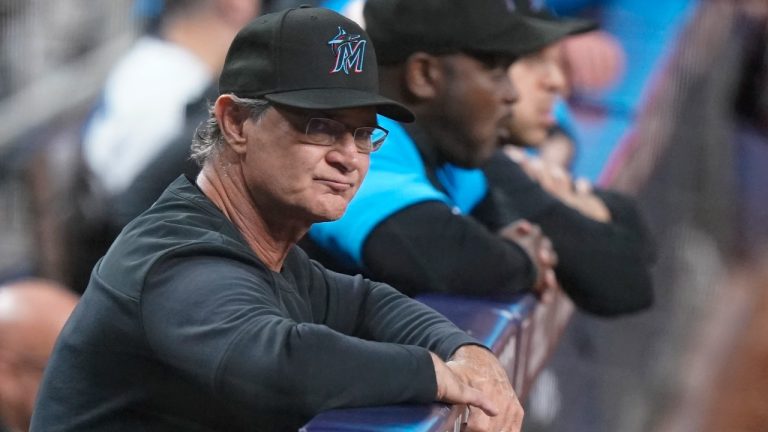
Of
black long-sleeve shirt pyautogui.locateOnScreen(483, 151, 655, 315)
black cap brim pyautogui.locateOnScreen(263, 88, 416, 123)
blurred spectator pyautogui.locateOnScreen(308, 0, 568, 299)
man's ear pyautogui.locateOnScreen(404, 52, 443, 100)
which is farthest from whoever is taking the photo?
black long-sleeve shirt pyautogui.locateOnScreen(483, 151, 655, 315)

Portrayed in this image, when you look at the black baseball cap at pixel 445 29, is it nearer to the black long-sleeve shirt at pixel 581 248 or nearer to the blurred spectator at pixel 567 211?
the blurred spectator at pixel 567 211

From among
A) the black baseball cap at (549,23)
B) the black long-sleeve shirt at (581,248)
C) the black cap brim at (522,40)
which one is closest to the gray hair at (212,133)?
the black cap brim at (522,40)

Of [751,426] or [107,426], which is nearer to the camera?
[107,426]

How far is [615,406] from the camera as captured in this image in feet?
10.2

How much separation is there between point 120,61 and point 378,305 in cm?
177

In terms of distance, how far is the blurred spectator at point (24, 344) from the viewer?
6.72ft

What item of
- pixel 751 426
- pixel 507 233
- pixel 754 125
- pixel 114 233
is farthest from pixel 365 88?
pixel 754 125

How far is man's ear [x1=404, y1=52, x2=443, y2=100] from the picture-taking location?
6.55 ft

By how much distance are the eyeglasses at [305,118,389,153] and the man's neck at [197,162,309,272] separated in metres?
0.10

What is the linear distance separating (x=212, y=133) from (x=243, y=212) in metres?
0.10

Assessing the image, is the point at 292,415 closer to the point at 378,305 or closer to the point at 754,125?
the point at 378,305

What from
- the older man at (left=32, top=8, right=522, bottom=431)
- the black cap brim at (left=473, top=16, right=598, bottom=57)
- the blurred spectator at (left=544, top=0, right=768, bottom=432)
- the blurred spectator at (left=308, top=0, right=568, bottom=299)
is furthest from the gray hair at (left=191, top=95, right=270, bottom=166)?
the blurred spectator at (left=544, top=0, right=768, bottom=432)

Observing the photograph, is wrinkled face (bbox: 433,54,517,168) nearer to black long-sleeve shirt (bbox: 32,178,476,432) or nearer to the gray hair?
the gray hair

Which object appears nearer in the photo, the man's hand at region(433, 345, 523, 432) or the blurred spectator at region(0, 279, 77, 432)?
the man's hand at region(433, 345, 523, 432)
